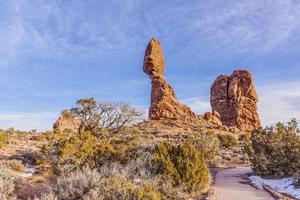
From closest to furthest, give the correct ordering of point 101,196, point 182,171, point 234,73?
point 101,196, point 182,171, point 234,73

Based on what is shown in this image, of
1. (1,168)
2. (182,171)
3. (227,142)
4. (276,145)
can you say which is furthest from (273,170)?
(227,142)

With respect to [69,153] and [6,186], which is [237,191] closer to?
[69,153]

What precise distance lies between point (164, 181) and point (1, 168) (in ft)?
18.5

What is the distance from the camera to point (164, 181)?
11109mm

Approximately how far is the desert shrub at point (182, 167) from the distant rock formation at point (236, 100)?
173 feet

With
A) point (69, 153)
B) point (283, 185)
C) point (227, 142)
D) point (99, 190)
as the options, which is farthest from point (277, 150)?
point (227, 142)

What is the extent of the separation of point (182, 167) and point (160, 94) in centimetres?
4326

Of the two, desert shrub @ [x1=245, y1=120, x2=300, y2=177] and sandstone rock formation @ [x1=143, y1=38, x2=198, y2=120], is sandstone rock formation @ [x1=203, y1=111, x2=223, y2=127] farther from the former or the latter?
desert shrub @ [x1=245, y1=120, x2=300, y2=177]

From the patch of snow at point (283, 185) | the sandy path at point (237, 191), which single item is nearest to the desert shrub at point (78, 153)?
the sandy path at point (237, 191)

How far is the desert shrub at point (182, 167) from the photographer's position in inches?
460

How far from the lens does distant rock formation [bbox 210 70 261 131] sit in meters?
64.7

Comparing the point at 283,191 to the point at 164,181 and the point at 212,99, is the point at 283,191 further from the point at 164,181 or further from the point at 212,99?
the point at 212,99

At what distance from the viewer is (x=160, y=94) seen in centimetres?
5525

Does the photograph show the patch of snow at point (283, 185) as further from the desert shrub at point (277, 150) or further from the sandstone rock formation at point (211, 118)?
the sandstone rock formation at point (211, 118)
